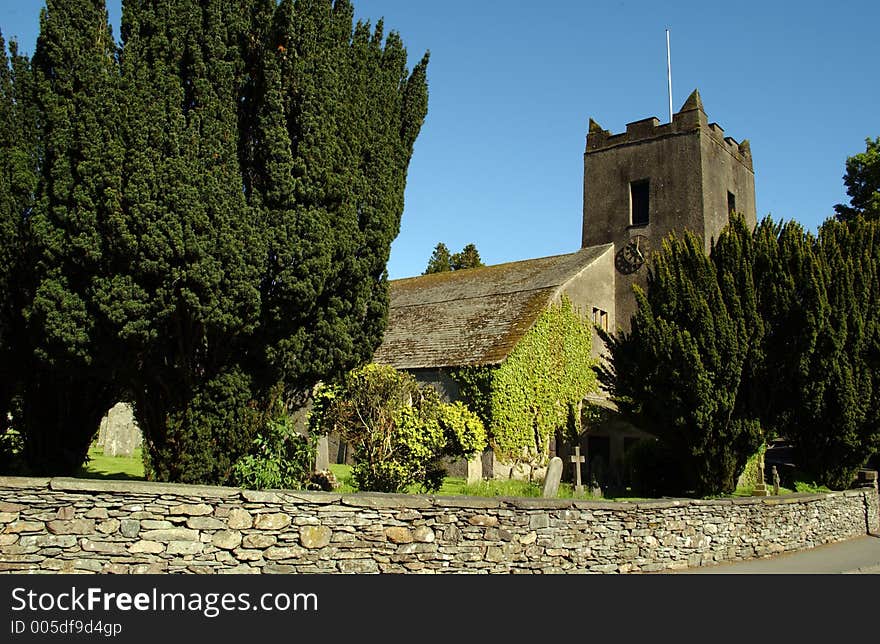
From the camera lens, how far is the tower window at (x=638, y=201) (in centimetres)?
2694

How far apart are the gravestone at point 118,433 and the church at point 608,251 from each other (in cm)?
976

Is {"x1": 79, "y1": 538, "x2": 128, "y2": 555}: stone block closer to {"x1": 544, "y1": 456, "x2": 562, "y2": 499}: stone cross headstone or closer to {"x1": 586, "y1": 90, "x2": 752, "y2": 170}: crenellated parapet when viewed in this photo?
{"x1": 544, "y1": 456, "x2": 562, "y2": 499}: stone cross headstone

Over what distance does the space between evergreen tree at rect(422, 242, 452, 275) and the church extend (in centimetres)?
2442

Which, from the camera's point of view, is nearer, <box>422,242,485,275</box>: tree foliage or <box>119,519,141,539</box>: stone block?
<box>119,519,141,539</box>: stone block

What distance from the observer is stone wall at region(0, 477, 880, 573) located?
680cm

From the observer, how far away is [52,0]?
891 cm

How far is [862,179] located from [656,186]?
35.4ft

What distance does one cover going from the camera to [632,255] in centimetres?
2664

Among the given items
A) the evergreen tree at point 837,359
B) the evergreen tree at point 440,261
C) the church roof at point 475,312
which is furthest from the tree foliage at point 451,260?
the evergreen tree at point 837,359

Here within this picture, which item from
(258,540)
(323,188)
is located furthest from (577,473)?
(258,540)

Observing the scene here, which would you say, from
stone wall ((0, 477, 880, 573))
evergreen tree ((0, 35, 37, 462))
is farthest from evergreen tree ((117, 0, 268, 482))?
stone wall ((0, 477, 880, 573))

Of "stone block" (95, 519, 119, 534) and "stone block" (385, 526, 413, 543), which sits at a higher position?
"stone block" (95, 519, 119, 534)

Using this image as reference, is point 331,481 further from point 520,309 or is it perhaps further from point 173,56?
point 520,309
